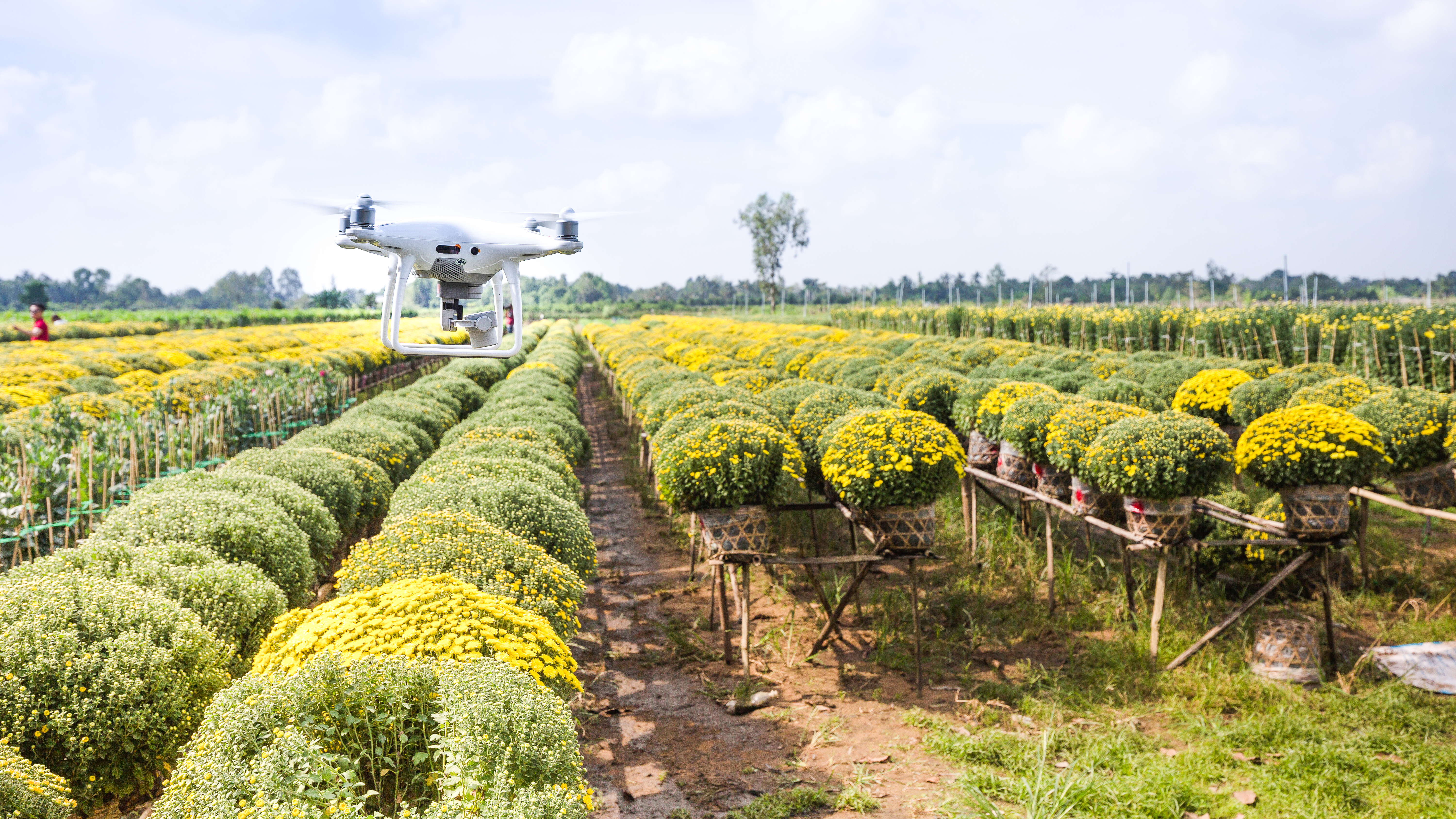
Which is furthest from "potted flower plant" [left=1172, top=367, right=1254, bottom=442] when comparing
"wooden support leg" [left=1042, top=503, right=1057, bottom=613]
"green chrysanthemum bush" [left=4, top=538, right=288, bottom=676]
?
"green chrysanthemum bush" [left=4, top=538, right=288, bottom=676]

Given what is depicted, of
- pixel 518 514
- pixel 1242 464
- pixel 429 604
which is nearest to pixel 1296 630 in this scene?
pixel 1242 464

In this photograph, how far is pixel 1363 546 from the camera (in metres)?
8.53

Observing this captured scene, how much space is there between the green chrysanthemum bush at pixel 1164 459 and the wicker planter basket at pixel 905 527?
1.57 m

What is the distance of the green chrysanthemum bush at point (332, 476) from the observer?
8102 millimetres

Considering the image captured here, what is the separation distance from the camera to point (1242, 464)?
7367 mm

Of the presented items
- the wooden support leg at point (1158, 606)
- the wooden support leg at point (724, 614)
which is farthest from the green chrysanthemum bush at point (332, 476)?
the wooden support leg at point (1158, 606)

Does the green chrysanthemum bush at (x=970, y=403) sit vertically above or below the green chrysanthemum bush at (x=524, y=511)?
above

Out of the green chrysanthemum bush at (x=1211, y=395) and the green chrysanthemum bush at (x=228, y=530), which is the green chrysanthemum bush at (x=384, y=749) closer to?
the green chrysanthemum bush at (x=228, y=530)

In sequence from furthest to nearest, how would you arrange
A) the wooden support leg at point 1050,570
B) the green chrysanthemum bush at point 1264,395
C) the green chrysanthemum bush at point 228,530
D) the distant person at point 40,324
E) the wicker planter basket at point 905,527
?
the distant person at point 40,324 → the green chrysanthemum bush at point 1264,395 → the wooden support leg at point 1050,570 → the wicker planter basket at point 905,527 → the green chrysanthemum bush at point 228,530

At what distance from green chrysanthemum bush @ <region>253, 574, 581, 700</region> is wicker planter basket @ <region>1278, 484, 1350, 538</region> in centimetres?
634

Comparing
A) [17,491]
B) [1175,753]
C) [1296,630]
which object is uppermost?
[17,491]

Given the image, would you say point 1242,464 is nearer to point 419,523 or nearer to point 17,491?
point 419,523

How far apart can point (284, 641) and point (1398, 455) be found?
9349 mm

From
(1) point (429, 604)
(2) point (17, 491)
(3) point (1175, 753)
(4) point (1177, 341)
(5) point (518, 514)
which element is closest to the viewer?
(1) point (429, 604)
